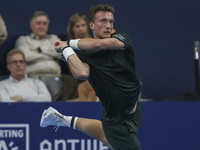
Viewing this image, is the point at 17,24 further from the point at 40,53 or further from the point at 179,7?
the point at 179,7

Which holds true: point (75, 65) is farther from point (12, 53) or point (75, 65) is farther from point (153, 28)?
point (153, 28)

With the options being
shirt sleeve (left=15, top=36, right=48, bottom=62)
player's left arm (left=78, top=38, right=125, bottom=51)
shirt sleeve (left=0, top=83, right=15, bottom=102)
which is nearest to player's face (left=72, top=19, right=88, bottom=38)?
shirt sleeve (left=15, top=36, right=48, bottom=62)

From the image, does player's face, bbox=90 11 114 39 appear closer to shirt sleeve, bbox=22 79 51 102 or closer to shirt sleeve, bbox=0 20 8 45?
shirt sleeve, bbox=22 79 51 102

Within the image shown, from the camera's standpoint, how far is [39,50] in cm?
582

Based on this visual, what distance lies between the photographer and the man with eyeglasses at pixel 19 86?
209 inches

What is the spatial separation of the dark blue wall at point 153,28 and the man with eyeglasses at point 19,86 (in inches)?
43.1

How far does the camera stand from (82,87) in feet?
17.9

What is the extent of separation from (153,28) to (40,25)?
2039 millimetres

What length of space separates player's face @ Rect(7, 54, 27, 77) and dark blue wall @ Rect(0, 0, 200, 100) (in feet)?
3.55

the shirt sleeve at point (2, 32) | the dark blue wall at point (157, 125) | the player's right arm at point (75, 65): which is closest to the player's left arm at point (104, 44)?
the player's right arm at point (75, 65)

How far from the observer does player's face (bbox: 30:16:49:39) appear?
232 inches

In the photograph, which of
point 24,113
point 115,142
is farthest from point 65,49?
point 24,113

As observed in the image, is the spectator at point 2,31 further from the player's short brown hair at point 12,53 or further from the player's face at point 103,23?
the player's face at point 103,23

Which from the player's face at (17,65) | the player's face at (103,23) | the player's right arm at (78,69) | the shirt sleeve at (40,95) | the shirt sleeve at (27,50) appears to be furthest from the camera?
the shirt sleeve at (27,50)
